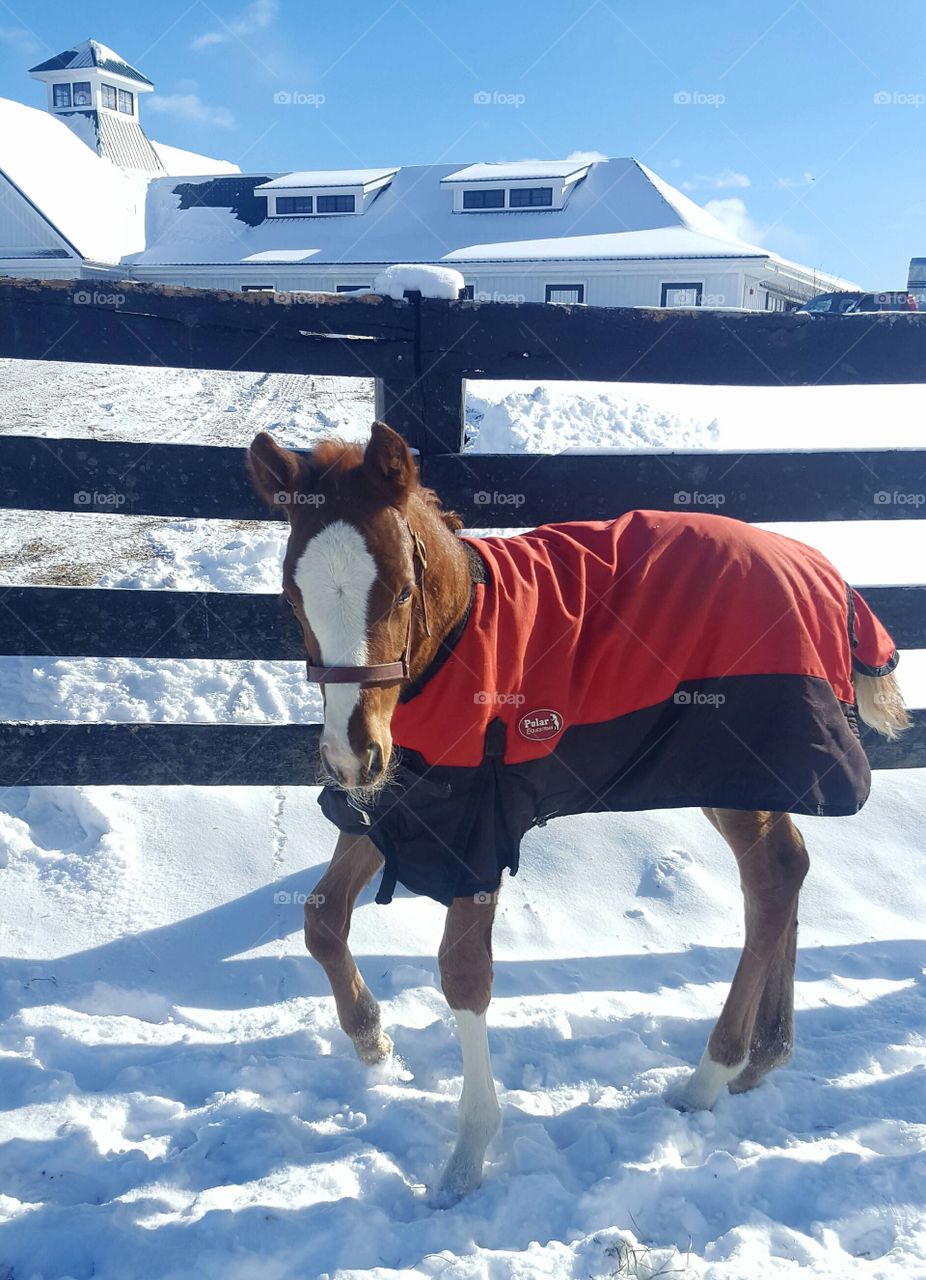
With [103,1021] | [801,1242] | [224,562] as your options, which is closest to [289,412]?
[224,562]

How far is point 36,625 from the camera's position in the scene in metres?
3.38

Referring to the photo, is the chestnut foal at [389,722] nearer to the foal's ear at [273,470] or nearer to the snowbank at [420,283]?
the foal's ear at [273,470]

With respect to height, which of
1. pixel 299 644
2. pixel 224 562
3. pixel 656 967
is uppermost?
pixel 299 644

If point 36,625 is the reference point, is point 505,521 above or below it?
above

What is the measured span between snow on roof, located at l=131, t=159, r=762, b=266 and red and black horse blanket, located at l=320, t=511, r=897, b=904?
26.8 metres

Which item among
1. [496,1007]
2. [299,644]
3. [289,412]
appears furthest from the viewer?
[289,412]

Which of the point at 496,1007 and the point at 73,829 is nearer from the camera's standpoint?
the point at 496,1007

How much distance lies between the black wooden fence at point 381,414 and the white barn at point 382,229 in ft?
78.9

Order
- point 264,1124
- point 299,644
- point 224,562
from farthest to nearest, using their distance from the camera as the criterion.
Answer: point 224,562 → point 299,644 → point 264,1124

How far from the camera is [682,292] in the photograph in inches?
1093

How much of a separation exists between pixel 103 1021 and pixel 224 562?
12.8ft

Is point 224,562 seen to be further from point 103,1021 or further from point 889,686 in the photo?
point 889,686

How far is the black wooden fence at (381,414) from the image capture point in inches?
125

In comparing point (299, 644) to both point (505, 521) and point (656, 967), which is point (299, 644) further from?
point (656, 967)
